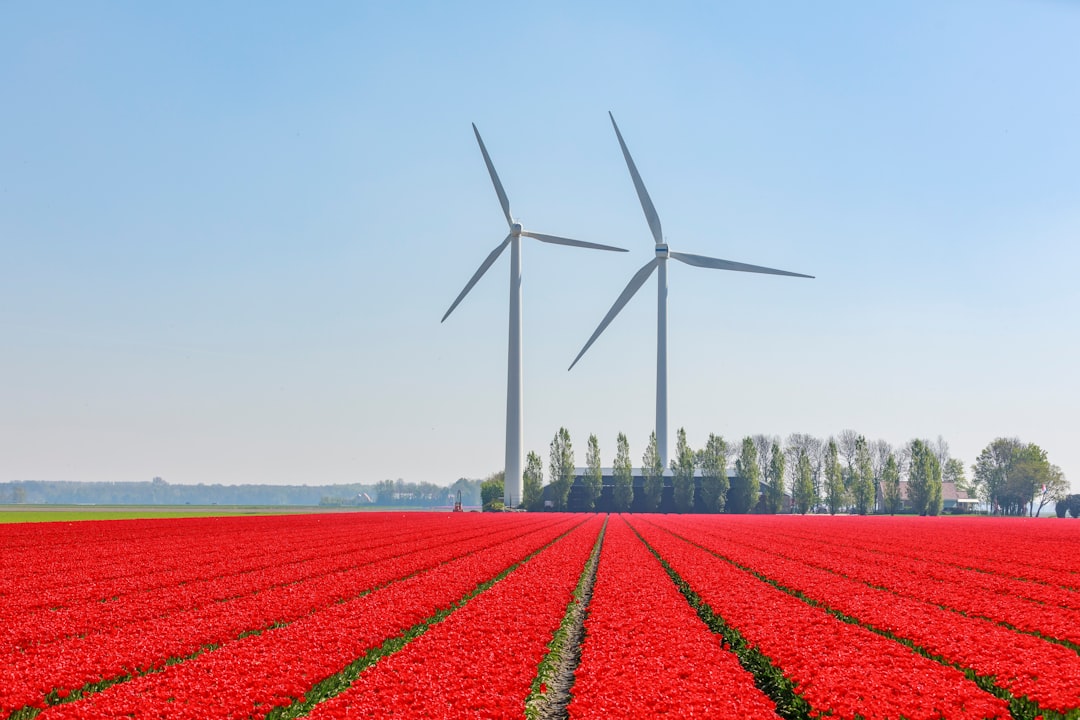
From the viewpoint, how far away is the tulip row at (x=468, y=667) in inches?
421

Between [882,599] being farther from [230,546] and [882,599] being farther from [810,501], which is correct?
[810,501]

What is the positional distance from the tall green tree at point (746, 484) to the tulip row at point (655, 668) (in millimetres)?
113246

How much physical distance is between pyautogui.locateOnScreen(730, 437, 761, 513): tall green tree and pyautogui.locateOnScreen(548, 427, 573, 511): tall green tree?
1010 inches

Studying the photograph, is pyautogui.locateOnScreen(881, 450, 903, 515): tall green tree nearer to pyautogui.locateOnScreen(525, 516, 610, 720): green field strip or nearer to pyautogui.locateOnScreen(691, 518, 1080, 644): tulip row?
pyautogui.locateOnScreen(691, 518, 1080, 644): tulip row

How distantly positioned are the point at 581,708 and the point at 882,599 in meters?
13.1

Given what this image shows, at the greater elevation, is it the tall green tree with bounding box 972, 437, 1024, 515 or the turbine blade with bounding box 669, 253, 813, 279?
the turbine blade with bounding box 669, 253, 813, 279

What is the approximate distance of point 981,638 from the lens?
50.5ft

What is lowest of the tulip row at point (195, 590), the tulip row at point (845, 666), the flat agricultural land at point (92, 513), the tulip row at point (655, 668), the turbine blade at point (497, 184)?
the flat agricultural land at point (92, 513)

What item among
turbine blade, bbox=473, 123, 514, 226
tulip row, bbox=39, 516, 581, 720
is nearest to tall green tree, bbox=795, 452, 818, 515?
turbine blade, bbox=473, 123, 514, 226

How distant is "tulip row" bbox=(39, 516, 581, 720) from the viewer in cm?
1077

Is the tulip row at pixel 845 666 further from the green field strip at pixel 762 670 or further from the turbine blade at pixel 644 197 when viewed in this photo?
the turbine blade at pixel 644 197

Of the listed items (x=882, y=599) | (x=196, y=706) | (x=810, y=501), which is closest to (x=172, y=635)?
(x=196, y=706)

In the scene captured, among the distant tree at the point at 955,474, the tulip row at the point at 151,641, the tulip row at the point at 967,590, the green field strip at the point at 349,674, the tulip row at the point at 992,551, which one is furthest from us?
the distant tree at the point at 955,474

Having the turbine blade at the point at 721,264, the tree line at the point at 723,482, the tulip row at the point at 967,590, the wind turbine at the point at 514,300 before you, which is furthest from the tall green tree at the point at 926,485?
the tulip row at the point at 967,590
